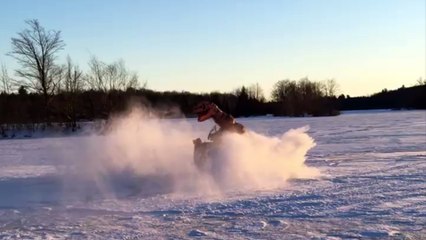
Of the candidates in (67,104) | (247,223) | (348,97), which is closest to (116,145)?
(247,223)

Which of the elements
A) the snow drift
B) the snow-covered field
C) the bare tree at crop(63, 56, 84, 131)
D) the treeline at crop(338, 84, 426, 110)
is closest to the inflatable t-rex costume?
the snow drift

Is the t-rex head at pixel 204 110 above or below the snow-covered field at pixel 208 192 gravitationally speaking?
above

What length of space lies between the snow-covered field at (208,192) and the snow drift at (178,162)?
0.03m

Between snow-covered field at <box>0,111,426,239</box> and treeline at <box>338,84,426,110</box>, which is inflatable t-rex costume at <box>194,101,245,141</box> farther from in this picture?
treeline at <box>338,84,426,110</box>

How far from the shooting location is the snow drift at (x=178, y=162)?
465 inches

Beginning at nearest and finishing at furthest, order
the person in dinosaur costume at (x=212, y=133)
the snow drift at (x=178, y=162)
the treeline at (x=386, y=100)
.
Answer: the snow drift at (x=178, y=162) < the person in dinosaur costume at (x=212, y=133) < the treeline at (x=386, y=100)

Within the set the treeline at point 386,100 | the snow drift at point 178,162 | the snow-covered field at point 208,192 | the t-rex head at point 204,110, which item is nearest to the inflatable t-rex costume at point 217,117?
the t-rex head at point 204,110

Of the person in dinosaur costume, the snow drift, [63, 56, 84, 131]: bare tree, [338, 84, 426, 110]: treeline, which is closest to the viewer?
the snow drift

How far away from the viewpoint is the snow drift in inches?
465

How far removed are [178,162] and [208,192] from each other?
3.42 metres

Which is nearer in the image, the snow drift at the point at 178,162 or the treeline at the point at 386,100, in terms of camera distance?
the snow drift at the point at 178,162

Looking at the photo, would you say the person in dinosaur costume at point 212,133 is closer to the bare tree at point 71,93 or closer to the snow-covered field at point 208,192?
the snow-covered field at point 208,192

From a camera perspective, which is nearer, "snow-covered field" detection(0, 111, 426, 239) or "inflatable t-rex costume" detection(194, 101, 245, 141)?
"snow-covered field" detection(0, 111, 426, 239)

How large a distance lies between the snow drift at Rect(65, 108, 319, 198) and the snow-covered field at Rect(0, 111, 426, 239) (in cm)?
3
